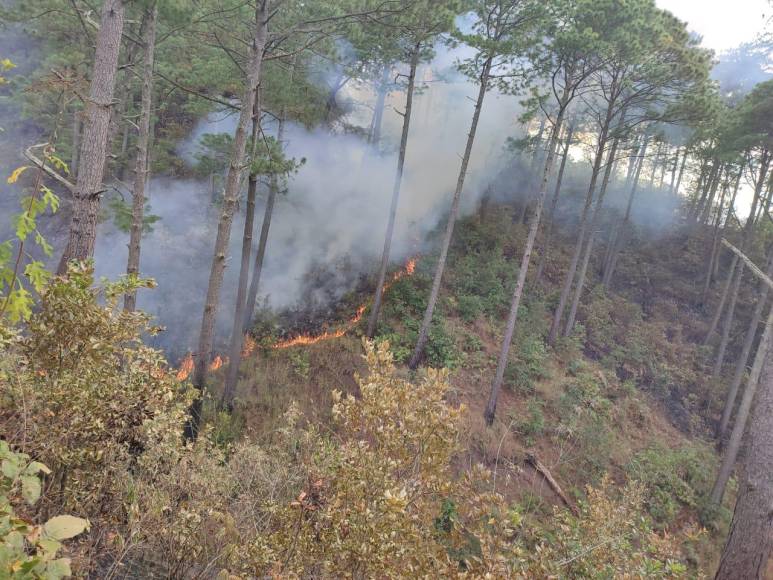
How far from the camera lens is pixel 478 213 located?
68.9 feet

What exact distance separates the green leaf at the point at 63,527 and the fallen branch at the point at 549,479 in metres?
10.2

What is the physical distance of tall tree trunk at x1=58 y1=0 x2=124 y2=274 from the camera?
14.5ft

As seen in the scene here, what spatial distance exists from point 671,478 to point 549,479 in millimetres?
4153

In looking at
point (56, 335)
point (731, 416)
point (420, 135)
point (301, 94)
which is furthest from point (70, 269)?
point (420, 135)

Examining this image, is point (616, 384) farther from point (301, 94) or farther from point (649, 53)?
point (301, 94)

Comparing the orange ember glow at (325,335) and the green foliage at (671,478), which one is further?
the orange ember glow at (325,335)

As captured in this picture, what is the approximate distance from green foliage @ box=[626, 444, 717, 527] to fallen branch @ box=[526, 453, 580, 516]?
183cm

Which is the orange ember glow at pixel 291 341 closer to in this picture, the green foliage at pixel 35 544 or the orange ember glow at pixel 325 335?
the orange ember glow at pixel 325 335

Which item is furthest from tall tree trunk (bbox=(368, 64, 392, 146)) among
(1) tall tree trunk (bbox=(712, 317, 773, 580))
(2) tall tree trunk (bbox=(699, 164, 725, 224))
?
(2) tall tree trunk (bbox=(699, 164, 725, 224))

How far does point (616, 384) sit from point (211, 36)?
1564 centimetres

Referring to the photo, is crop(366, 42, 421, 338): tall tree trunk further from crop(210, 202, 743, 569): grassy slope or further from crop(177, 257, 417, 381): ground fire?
crop(177, 257, 417, 381): ground fire

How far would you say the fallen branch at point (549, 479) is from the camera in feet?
30.1

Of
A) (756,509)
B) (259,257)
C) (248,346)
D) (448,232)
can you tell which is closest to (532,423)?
(448,232)

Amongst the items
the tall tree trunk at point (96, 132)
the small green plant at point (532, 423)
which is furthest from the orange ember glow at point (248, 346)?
the small green plant at point (532, 423)
